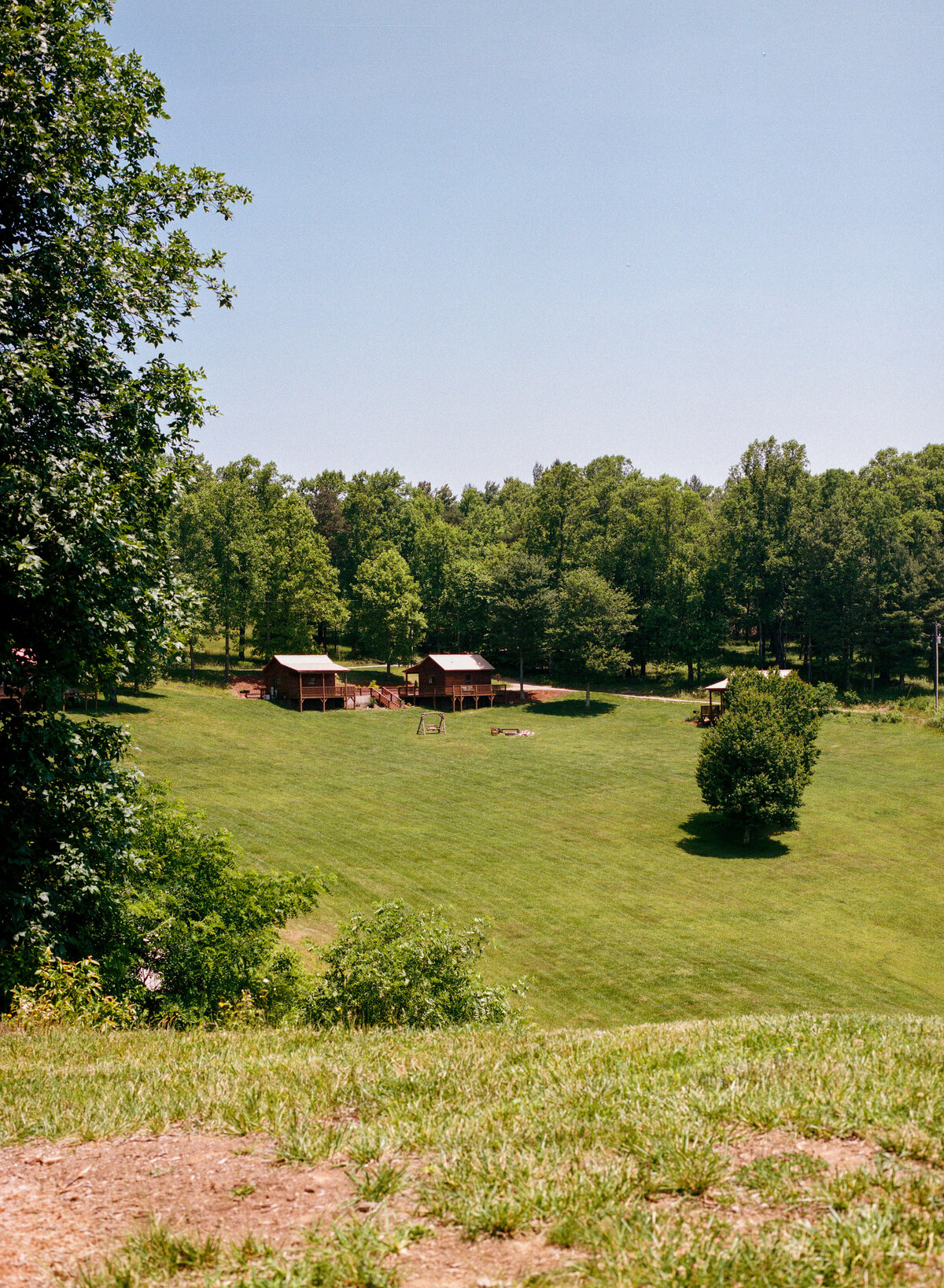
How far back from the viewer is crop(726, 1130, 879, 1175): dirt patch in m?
5.69

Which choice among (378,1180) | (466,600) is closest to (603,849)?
(378,1180)

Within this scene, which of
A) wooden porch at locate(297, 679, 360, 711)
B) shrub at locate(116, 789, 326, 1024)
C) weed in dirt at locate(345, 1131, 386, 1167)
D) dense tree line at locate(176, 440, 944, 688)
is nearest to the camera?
weed in dirt at locate(345, 1131, 386, 1167)

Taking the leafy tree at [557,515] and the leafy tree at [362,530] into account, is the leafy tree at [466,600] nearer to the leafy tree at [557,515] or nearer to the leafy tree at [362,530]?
the leafy tree at [557,515]

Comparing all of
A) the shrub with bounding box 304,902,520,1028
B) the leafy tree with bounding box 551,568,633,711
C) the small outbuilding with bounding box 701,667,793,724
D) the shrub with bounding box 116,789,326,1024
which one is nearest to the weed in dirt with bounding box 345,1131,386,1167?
the shrub with bounding box 304,902,520,1028

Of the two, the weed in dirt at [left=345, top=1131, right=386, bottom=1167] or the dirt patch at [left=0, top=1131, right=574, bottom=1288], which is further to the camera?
the weed in dirt at [left=345, top=1131, right=386, bottom=1167]

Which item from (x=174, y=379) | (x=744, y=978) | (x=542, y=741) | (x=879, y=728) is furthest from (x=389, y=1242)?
(x=879, y=728)

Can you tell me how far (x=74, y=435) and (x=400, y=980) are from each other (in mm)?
8934

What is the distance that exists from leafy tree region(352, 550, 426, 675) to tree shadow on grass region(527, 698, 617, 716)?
43.2 ft

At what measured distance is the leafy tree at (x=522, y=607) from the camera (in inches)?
2667

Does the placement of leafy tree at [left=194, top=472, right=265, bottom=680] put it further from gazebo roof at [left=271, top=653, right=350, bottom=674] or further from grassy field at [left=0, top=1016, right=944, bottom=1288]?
grassy field at [left=0, top=1016, right=944, bottom=1288]

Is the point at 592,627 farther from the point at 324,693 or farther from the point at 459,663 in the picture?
the point at 324,693

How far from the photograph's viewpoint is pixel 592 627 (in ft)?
210

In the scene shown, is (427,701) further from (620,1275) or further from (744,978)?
(620,1275)

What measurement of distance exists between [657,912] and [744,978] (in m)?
5.18
